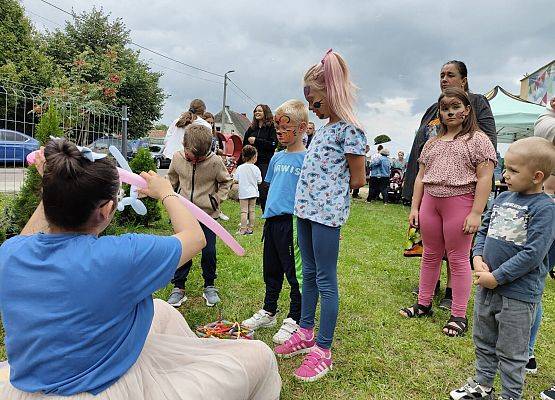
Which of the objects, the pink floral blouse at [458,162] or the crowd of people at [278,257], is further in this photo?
the pink floral blouse at [458,162]

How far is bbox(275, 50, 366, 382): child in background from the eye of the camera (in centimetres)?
247

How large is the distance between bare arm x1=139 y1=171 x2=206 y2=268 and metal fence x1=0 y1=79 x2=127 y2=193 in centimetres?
375

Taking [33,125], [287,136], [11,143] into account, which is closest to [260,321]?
[287,136]

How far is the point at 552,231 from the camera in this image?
206 centimetres

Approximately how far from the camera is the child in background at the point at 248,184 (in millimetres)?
7092

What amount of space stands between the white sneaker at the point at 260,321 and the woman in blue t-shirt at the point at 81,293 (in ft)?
5.14

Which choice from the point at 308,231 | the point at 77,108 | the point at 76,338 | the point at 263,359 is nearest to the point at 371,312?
the point at 308,231

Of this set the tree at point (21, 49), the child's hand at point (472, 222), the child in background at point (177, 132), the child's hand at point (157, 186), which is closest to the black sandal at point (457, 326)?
the child's hand at point (472, 222)

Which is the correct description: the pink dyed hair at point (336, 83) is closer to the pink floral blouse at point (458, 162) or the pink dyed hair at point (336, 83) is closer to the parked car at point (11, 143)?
the pink floral blouse at point (458, 162)

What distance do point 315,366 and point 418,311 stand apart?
4.52 feet

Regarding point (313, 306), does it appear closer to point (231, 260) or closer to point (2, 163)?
point (231, 260)

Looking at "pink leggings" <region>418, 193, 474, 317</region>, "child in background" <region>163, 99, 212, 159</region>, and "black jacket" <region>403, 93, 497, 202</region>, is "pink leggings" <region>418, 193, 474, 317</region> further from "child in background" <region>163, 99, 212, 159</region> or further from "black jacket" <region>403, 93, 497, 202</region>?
"child in background" <region>163, 99, 212, 159</region>

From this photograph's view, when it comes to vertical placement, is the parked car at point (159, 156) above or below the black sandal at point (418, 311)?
above

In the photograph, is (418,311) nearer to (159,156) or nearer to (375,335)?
(375,335)
